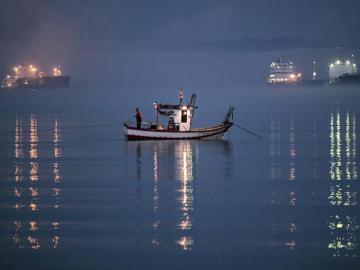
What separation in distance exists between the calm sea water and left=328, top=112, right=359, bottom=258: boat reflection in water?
0.04m

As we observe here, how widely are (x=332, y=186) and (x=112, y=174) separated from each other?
424 inches

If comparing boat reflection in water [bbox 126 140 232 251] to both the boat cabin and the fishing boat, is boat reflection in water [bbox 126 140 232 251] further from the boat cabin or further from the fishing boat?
the boat cabin

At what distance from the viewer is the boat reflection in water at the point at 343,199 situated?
2153 cm

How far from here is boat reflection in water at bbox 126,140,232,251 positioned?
2353 cm

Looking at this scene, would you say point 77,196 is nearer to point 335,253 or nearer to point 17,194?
point 17,194

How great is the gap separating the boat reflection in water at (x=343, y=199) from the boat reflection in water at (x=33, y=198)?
27.0 ft

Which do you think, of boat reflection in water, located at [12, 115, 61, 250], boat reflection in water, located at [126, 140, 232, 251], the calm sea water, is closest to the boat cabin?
boat reflection in water, located at [126, 140, 232, 251]

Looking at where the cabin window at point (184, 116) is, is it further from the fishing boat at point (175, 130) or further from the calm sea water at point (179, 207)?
the calm sea water at point (179, 207)

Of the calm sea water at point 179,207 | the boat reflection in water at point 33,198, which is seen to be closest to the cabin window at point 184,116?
the calm sea water at point 179,207

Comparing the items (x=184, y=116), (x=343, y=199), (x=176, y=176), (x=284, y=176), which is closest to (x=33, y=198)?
(x=176, y=176)

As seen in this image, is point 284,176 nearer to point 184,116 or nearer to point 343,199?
point 343,199

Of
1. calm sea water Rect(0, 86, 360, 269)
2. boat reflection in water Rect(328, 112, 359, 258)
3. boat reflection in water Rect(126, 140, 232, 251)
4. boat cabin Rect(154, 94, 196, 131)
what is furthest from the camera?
boat cabin Rect(154, 94, 196, 131)

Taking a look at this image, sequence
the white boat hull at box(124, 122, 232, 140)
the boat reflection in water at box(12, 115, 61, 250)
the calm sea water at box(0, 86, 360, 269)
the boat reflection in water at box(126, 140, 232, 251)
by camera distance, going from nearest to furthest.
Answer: the calm sea water at box(0, 86, 360, 269)
the boat reflection in water at box(12, 115, 61, 250)
the boat reflection in water at box(126, 140, 232, 251)
the white boat hull at box(124, 122, 232, 140)

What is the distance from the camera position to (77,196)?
2961 centimetres
